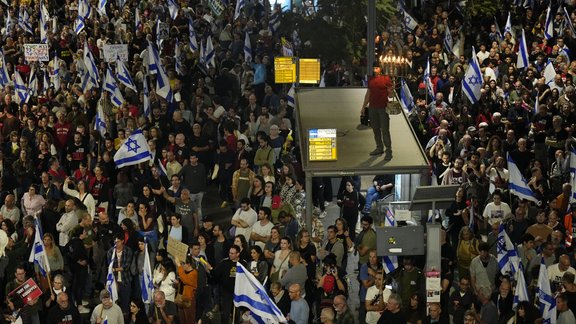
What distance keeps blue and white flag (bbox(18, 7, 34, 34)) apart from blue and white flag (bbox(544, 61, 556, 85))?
1684 centimetres

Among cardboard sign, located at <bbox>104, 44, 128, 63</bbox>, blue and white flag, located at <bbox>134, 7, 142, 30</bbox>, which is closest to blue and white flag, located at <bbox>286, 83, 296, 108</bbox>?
cardboard sign, located at <bbox>104, 44, 128, 63</bbox>

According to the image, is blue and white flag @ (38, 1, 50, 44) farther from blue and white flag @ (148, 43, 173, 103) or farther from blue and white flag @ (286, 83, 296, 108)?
blue and white flag @ (286, 83, 296, 108)

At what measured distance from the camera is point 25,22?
3916cm

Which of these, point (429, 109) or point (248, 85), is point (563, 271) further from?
point (248, 85)

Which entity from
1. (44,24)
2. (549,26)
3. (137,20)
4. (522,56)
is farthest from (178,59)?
(549,26)

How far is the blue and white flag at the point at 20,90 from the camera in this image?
31.0 metres

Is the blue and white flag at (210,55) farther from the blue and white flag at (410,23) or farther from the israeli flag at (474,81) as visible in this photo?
the israeli flag at (474,81)

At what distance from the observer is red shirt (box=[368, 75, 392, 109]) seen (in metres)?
22.4

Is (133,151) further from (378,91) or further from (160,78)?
(160,78)

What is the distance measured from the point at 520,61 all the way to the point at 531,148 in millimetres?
5137

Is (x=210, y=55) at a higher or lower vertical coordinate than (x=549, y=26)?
lower

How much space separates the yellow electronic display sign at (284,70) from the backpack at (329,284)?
11399mm

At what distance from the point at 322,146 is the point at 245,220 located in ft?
5.93

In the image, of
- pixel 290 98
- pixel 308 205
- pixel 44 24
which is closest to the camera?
pixel 308 205
